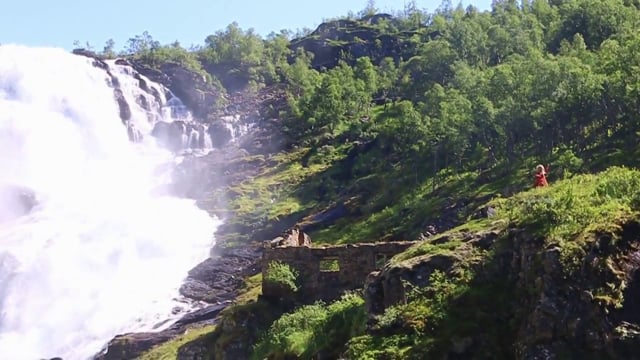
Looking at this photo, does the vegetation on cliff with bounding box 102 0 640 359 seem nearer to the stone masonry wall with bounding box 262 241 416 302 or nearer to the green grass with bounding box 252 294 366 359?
the green grass with bounding box 252 294 366 359

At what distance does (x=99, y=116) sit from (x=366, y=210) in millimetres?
48733

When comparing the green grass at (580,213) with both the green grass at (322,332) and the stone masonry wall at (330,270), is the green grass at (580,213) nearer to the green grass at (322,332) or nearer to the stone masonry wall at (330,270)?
the green grass at (322,332)

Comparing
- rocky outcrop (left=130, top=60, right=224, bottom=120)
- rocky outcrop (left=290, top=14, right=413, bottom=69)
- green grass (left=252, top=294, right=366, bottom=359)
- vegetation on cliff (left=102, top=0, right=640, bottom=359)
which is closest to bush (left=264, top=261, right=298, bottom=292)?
vegetation on cliff (left=102, top=0, right=640, bottom=359)

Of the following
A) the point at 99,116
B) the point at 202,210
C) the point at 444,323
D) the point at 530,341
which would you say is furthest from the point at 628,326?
the point at 99,116

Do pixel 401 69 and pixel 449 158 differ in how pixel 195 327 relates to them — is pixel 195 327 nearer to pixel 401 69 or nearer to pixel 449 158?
pixel 449 158

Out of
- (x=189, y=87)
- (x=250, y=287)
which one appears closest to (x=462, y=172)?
(x=250, y=287)

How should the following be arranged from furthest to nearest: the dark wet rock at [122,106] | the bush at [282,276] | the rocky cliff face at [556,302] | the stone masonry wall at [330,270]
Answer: the dark wet rock at [122,106], the bush at [282,276], the stone masonry wall at [330,270], the rocky cliff face at [556,302]

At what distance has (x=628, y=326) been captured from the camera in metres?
12.5

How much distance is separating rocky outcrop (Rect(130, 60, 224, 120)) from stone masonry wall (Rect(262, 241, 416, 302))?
7343 cm

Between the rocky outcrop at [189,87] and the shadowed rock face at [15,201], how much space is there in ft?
109

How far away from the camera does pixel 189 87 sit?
105438mm

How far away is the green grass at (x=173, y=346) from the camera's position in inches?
1312

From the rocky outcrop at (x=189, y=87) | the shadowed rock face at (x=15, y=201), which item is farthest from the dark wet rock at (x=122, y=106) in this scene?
the shadowed rock face at (x=15, y=201)

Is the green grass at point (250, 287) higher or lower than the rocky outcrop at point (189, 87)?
lower
